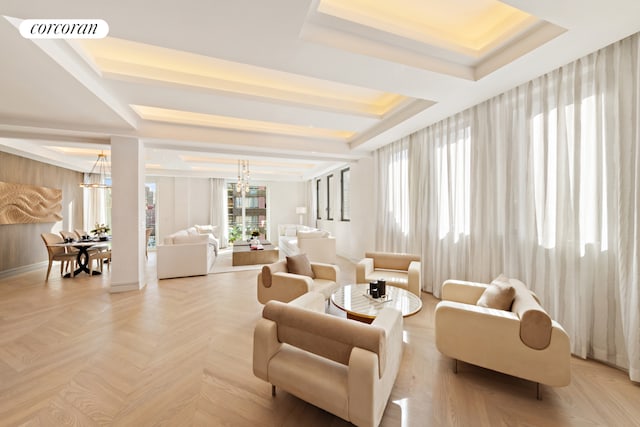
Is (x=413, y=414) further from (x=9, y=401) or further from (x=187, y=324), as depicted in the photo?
(x=9, y=401)

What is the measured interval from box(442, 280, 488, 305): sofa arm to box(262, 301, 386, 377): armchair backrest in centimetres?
166

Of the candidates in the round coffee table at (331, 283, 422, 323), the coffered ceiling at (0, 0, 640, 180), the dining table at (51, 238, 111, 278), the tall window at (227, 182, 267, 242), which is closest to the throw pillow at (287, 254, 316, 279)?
the round coffee table at (331, 283, 422, 323)

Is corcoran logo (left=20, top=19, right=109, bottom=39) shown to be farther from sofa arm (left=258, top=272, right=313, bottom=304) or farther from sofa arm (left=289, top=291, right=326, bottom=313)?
sofa arm (left=258, top=272, right=313, bottom=304)

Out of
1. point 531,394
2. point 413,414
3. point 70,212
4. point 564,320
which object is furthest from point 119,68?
point 70,212

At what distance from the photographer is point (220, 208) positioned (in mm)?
9398

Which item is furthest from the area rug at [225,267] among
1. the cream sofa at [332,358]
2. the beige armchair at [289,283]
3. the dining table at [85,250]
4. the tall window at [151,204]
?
the cream sofa at [332,358]

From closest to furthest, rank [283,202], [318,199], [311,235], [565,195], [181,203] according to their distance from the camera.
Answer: [565,195], [311,235], [181,203], [318,199], [283,202]

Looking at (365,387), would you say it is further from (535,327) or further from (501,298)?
(501,298)

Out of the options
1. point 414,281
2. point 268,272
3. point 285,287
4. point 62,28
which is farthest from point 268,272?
point 62,28

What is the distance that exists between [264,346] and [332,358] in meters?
0.49

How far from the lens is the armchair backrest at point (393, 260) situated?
3811 millimetres

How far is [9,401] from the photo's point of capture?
1.76 meters

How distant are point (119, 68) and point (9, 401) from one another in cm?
315

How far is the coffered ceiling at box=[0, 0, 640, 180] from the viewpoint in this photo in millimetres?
1754
